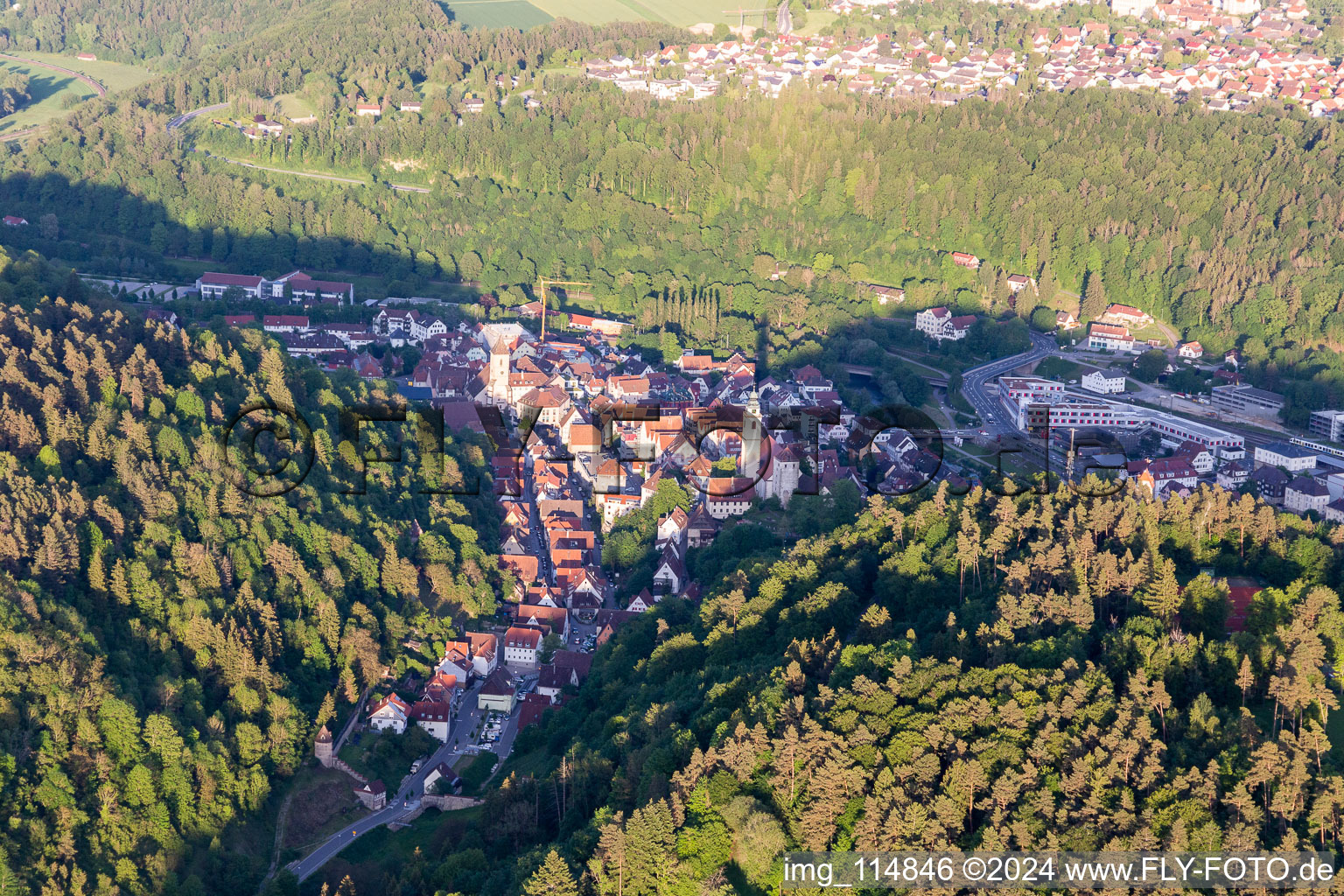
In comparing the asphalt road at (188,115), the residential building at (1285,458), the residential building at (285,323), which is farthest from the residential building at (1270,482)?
the asphalt road at (188,115)

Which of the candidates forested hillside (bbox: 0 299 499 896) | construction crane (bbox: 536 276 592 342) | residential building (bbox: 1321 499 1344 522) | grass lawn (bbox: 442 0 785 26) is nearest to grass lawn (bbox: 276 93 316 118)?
grass lawn (bbox: 442 0 785 26)

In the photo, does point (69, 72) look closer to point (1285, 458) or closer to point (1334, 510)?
point (1285, 458)

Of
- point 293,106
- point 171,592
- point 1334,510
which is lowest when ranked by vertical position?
point 1334,510

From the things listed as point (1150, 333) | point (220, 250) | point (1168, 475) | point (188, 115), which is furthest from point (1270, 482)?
point (188, 115)

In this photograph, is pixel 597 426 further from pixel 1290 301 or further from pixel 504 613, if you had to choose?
pixel 1290 301

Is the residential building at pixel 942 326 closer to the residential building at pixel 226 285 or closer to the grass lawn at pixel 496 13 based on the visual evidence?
the residential building at pixel 226 285

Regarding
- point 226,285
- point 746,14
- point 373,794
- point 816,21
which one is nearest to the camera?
point 373,794

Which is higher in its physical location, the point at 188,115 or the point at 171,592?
the point at 188,115
